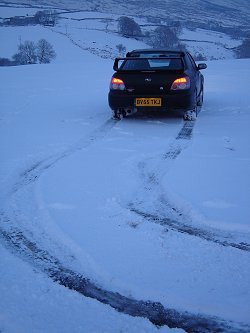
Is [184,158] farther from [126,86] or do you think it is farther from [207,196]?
[126,86]

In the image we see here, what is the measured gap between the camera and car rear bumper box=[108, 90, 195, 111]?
6.57m

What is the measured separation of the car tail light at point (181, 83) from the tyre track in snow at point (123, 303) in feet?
15.5

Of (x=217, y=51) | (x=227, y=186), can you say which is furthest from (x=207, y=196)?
(x=217, y=51)

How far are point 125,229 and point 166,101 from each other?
412 cm

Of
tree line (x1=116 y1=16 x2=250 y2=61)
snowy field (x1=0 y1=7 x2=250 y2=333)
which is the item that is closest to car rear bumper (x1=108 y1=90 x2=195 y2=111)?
snowy field (x1=0 y1=7 x2=250 y2=333)

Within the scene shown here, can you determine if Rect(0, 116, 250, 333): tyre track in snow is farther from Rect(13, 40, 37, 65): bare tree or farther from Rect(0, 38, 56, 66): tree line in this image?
Rect(13, 40, 37, 65): bare tree

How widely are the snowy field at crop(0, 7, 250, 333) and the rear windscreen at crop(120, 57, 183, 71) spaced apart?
1.34m

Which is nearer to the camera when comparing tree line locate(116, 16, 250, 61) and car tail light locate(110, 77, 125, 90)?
car tail light locate(110, 77, 125, 90)

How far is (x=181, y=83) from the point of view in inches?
259

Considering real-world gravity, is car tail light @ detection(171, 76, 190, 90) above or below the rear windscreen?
below

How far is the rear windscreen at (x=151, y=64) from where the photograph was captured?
6941 mm

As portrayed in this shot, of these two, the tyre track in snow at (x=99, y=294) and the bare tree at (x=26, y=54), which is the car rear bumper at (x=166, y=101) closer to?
the tyre track in snow at (x=99, y=294)

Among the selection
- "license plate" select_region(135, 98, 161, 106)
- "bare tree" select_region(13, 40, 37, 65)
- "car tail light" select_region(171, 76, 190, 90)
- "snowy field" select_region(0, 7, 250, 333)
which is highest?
"car tail light" select_region(171, 76, 190, 90)

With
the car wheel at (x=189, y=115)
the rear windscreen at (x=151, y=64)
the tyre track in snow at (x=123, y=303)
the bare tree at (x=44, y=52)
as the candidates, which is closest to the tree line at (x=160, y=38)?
the bare tree at (x=44, y=52)
